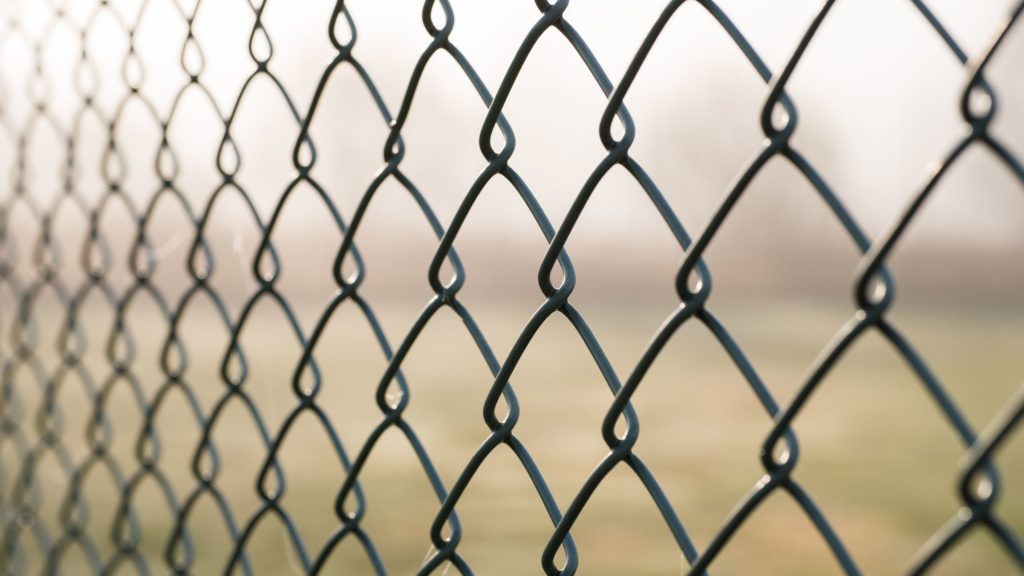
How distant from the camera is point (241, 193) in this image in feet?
3.67

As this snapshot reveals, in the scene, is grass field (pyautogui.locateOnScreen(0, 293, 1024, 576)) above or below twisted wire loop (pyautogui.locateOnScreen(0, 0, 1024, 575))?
above

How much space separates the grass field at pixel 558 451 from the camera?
380 centimetres

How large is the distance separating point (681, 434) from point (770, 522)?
2818 millimetres

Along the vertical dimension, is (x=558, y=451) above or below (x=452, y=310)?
above

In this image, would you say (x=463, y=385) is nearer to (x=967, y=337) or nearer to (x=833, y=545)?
(x=833, y=545)

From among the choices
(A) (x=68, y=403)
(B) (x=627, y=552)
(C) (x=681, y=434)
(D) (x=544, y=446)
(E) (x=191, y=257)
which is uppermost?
(C) (x=681, y=434)

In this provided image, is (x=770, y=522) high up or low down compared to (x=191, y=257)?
up

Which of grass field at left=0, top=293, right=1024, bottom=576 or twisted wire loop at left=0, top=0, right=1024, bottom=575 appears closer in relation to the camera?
twisted wire loop at left=0, top=0, right=1024, bottom=575

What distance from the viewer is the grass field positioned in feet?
12.5

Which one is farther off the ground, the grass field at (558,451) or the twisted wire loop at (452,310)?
the grass field at (558,451)

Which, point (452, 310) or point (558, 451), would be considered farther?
point (558, 451)

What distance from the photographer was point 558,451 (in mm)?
6359

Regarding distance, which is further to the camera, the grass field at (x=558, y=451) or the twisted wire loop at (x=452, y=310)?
the grass field at (x=558, y=451)

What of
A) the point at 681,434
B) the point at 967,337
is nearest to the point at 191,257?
the point at 681,434
